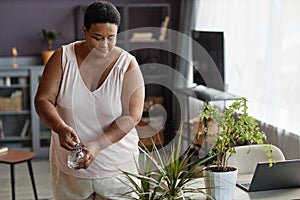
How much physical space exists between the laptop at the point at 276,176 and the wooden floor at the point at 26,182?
250 centimetres

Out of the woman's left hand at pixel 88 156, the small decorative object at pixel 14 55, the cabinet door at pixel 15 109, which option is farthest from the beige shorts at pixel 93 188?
the small decorative object at pixel 14 55

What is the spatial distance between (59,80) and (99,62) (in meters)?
0.17

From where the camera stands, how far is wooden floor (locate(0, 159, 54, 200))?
463cm

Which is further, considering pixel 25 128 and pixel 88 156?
pixel 25 128

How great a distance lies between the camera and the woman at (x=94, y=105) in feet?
6.87

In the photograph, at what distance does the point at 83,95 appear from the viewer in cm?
212

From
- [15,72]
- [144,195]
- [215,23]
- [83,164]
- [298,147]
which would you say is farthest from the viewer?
[15,72]

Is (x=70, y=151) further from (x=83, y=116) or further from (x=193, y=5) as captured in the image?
(x=193, y=5)

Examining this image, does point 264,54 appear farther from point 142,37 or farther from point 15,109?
point 15,109

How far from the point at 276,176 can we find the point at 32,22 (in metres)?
4.31

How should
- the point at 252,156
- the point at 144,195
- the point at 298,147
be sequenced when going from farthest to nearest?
1. the point at 298,147
2. the point at 252,156
3. the point at 144,195

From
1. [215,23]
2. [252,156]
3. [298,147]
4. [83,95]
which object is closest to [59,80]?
[83,95]

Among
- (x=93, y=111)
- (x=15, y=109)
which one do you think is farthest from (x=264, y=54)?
(x=15, y=109)

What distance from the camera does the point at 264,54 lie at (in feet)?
14.6
